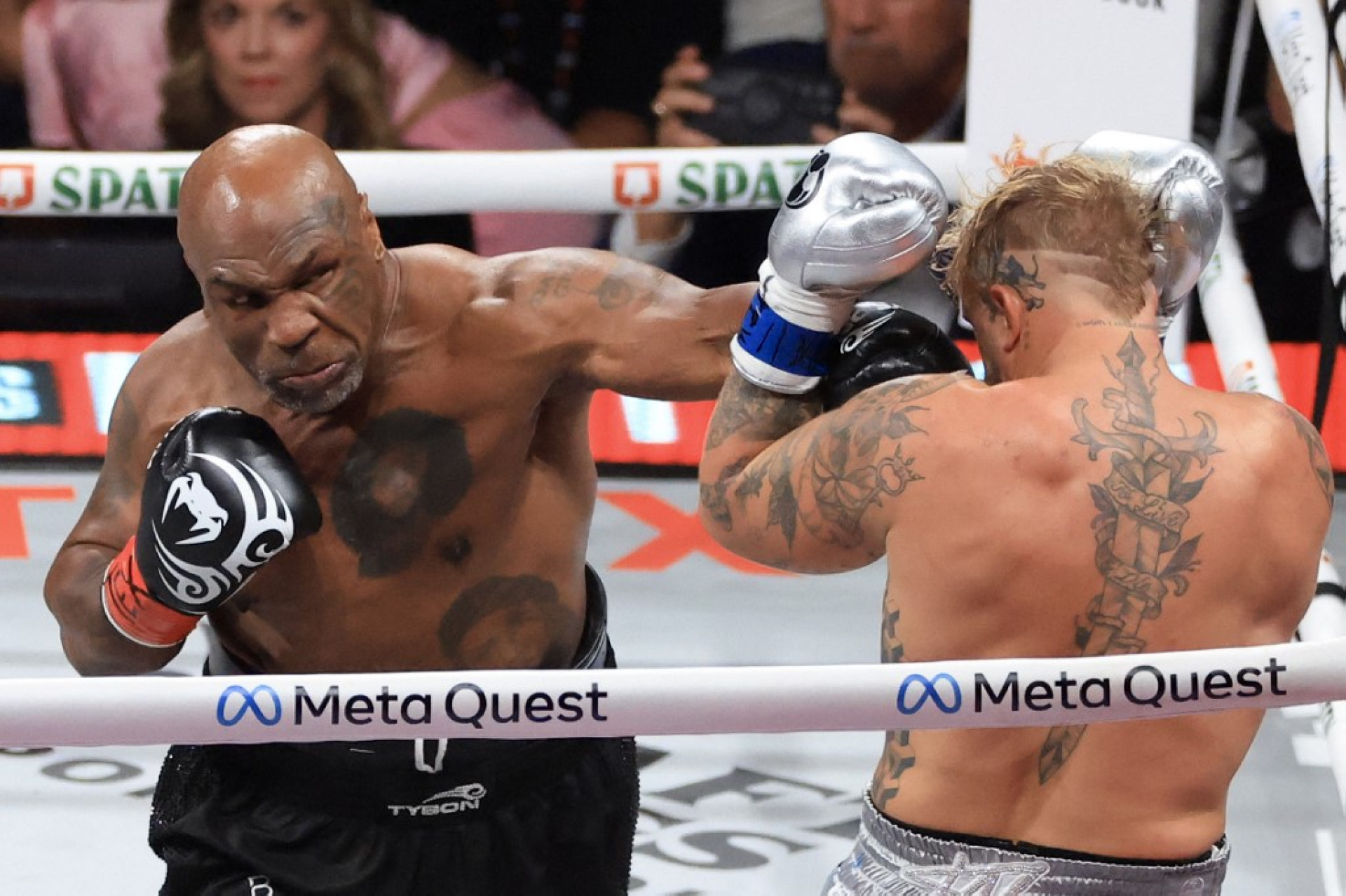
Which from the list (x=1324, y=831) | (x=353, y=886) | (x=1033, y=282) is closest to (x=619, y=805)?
A: (x=353, y=886)

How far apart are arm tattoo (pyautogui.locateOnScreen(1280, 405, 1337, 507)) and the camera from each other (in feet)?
9.82

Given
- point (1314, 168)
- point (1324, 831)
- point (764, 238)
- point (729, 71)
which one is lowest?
point (1324, 831)

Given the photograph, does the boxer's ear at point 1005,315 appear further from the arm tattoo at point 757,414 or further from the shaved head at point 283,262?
the shaved head at point 283,262

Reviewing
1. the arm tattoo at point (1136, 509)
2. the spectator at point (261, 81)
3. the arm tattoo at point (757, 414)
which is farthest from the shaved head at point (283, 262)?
the spectator at point (261, 81)

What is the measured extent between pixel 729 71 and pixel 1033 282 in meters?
3.04

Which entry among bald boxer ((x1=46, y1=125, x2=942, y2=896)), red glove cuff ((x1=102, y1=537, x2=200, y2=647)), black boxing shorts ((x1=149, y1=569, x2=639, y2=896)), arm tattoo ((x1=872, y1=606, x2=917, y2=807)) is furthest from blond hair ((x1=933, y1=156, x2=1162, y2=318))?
red glove cuff ((x1=102, y1=537, x2=200, y2=647))

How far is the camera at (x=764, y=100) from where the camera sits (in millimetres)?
4602

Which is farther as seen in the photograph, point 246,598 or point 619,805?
point 619,805

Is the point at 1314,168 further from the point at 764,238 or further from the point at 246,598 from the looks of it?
the point at 764,238

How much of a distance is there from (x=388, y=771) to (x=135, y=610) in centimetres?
35

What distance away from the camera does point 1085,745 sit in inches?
66.7

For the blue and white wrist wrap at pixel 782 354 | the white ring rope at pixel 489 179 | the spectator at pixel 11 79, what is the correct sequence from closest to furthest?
the blue and white wrist wrap at pixel 782 354, the white ring rope at pixel 489 179, the spectator at pixel 11 79

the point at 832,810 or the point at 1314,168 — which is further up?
the point at 1314,168

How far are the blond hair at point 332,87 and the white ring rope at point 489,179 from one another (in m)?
1.73
